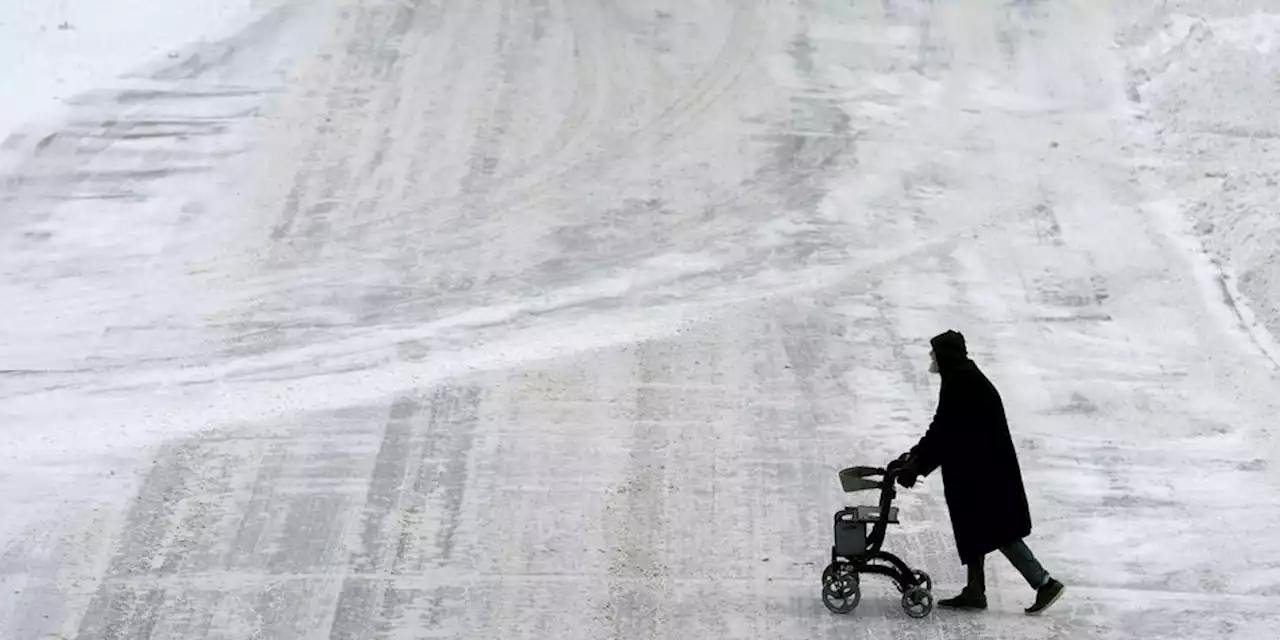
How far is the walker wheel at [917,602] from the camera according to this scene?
6320mm

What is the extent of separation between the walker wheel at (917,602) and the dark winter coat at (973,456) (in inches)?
15.6

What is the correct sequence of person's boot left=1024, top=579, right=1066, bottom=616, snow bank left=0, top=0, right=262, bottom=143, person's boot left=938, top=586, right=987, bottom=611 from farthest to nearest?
snow bank left=0, top=0, right=262, bottom=143
person's boot left=938, top=586, right=987, bottom=611
person's boot left=1024, top=579, right=1066, bottom=616

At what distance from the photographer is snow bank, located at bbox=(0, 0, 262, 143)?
38.6 feet

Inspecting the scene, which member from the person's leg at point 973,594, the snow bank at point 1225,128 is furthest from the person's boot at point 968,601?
the snow bank at point 1225,128

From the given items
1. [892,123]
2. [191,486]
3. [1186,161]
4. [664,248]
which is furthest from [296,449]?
[1186,161]

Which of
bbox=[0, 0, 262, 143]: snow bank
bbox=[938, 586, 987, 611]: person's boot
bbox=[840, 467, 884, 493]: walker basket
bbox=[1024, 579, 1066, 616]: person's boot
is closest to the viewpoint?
bbox=[840, 467, 884, 493]: walker basket

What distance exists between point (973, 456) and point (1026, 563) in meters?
0.66

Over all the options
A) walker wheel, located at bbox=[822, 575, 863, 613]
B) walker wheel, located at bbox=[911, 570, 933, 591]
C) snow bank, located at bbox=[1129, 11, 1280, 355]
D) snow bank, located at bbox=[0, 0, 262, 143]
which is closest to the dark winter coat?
walker wheel, located at bbox=[911, 570, 933, 591]

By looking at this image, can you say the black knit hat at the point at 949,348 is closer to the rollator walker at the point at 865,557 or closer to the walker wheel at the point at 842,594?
the rollator walker at the point at 865,557

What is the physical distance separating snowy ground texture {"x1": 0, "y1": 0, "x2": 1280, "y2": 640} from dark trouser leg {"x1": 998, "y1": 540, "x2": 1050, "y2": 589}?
0.30 metres

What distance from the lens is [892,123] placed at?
38.7 ft

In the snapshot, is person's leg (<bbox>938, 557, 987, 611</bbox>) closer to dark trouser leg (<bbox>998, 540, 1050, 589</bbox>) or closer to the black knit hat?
dark trouser leg (<bbox>998, 540, 1050, 589</bbox>)

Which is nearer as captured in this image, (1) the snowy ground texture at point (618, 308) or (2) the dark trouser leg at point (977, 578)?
(2) the dark trouser leg at point (977, 578)

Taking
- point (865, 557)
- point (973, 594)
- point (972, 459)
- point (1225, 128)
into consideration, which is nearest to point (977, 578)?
point (973, 594)
